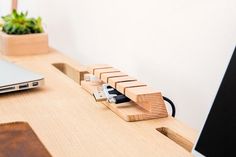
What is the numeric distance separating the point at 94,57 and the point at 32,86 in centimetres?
50

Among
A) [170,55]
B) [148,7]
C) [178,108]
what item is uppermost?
[148,7]

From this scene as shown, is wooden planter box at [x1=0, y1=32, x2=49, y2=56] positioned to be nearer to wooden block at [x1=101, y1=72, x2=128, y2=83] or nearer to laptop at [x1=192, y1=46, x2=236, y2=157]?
wooden block at [x1=101, y1=72, x2=128, y2=83]

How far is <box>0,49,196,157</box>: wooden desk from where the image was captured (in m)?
0.77

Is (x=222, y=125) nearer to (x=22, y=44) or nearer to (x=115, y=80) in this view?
(x=115, y=80)

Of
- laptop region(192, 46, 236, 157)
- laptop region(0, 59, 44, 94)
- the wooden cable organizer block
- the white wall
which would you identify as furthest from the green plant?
laptop region(192, 46, 236, 157)

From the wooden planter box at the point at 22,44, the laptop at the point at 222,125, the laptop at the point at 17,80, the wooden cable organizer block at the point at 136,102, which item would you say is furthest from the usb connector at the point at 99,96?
the wooden planter box at the point at 22,44

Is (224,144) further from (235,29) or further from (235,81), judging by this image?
(235,29)

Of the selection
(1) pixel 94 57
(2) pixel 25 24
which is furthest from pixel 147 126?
(2) pixel 25 24

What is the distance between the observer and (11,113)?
0.94 metres

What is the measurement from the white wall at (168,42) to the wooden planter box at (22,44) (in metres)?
0.18

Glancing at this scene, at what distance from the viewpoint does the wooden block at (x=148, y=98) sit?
3.00ft

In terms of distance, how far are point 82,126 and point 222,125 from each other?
0.32m

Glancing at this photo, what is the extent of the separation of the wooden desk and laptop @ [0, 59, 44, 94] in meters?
0.02

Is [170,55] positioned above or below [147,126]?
above
